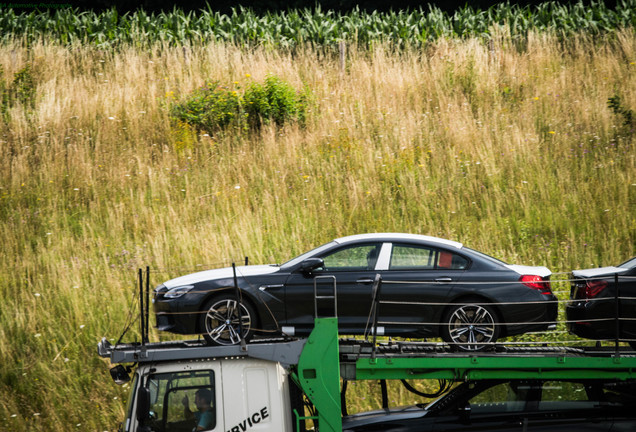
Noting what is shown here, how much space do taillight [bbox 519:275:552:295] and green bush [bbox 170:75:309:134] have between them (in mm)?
10676

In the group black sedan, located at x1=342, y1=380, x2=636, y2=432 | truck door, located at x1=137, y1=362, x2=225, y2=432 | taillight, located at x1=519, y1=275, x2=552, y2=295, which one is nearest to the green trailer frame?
black sedan, located at x1=342, y1=380, x2=636, y2=432

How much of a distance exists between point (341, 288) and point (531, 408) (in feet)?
8.78

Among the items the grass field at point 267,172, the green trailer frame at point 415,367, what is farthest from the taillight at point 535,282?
the grass field at point 267,172

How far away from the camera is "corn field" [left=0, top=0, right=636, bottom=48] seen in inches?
916

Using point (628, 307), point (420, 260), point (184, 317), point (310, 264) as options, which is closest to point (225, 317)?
point (184, 317)

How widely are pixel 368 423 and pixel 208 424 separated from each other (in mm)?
1723

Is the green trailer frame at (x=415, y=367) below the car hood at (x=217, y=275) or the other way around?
below

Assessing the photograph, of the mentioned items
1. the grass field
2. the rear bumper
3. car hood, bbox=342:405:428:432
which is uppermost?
the grass field

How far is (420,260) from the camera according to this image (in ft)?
28.3

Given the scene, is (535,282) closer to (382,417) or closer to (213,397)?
(382,417)

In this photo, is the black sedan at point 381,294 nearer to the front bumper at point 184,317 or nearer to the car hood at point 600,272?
the front bumper at point 184,317

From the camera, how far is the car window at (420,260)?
8.61m

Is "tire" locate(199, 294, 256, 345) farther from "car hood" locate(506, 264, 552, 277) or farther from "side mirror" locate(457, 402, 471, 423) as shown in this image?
"car hood" locate(506, 264, 552, 277)

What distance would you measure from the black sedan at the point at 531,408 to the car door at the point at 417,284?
1391 mm
